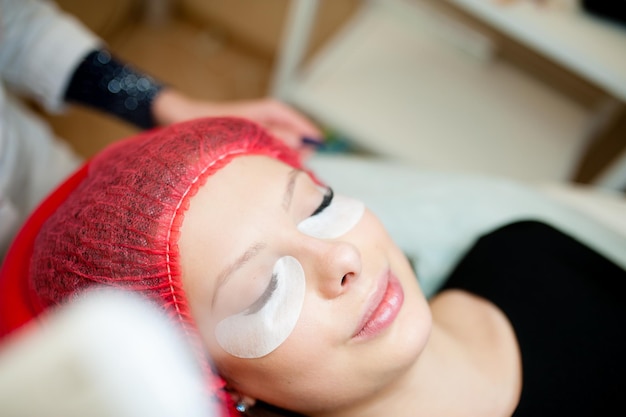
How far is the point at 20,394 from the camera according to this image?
22 cm

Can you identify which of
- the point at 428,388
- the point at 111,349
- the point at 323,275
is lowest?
the point at 428,388

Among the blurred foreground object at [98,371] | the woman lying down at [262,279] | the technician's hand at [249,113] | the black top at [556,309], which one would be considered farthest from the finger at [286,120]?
the blurred foreground object at [98,371]

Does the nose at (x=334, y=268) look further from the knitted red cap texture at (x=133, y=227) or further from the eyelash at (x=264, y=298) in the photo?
the knitted red cap texture at (x=133, y=227)

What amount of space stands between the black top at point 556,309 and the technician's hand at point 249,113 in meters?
0.37

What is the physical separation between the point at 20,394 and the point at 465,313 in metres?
0.68

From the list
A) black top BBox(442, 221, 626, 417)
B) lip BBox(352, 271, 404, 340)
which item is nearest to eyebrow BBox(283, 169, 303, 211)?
lip BBox(352, 271, 404, 340)

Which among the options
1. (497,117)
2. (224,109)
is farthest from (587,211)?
(224,109)

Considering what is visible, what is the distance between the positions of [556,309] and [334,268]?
0.41 meters

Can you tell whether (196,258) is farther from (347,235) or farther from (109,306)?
(109,306)

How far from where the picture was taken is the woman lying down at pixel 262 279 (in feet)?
1.83

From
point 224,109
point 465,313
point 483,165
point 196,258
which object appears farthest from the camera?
point 483,165

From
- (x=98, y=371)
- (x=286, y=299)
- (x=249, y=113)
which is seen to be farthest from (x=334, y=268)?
(x=249, y=113)

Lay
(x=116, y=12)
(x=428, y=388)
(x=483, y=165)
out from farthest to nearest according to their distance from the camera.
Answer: (x=116, y=12) → (x=483, y=165) → (x=428, y=388)

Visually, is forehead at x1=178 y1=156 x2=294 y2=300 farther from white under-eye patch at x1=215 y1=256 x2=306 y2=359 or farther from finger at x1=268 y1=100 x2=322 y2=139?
finger at x1=268 y1=100 x2=322 y2=139
